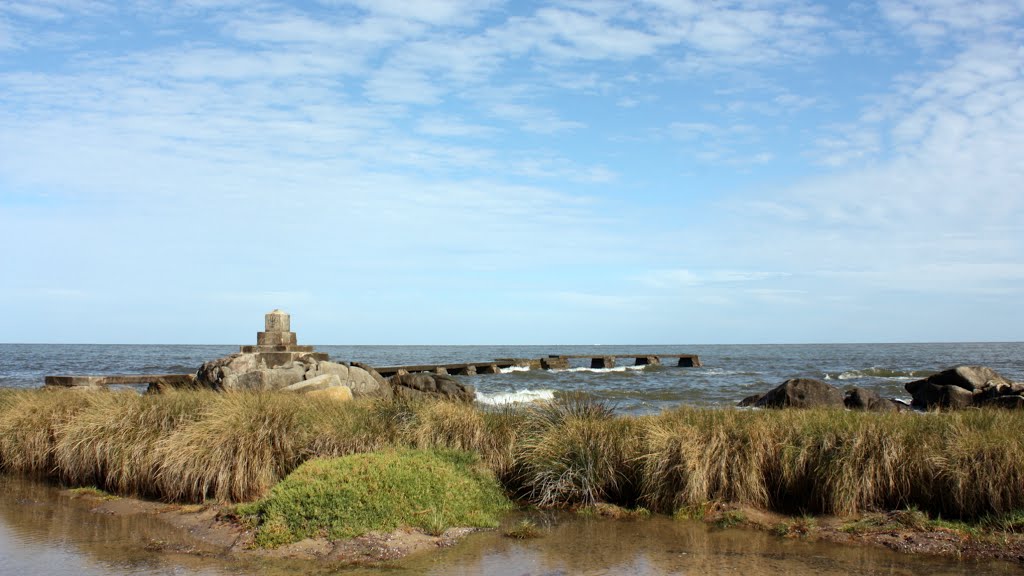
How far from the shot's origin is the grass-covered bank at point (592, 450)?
780 centimetres

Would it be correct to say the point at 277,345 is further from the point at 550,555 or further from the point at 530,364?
the point at 530,364

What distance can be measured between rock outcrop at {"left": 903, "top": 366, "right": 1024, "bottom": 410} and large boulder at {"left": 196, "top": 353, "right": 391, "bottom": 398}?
14750 mm

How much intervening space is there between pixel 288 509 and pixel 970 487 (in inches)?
269

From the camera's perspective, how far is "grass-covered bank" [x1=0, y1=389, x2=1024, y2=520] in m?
7.80

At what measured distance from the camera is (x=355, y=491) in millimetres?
7398

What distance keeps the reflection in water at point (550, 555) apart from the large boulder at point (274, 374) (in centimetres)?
768

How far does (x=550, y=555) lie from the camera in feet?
22.4

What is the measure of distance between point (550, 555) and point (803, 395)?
12.0m

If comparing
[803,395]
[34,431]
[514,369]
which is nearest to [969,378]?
[803,395]

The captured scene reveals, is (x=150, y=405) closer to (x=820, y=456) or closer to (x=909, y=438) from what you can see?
(x=820, y=456)

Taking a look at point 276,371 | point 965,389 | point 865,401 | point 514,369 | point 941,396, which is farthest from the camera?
point 514,369

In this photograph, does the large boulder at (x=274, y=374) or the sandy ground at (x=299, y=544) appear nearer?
the sandy ground at (x=299, y=544)

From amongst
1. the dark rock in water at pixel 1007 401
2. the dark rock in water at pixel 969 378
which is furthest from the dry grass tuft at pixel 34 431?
the dark rock in water at pixel 969 378

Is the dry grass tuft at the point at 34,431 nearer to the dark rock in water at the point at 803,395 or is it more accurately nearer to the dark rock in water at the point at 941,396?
the dark rock in water at the point at 803,395
